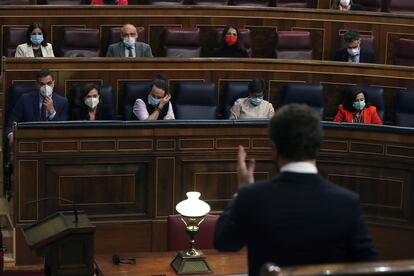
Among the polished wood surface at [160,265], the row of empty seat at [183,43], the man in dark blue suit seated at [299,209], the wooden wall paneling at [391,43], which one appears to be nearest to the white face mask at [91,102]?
the row of empty seat at [183,43]

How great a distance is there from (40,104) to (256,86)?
1241 mm

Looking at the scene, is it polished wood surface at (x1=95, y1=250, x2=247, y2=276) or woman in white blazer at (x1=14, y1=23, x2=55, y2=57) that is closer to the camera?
polished wood surface at (x1=95, y1=250, x2=247, y2=276)

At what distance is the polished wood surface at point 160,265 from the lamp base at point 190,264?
2cm

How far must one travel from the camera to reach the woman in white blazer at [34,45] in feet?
21.4

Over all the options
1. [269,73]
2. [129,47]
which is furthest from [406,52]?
[129,47]

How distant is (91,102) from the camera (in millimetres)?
5633

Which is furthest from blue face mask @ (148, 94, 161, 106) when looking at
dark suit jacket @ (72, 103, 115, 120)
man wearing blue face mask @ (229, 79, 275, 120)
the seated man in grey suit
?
the seated man in grey suit

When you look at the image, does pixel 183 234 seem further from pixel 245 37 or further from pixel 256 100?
pixel 245 37

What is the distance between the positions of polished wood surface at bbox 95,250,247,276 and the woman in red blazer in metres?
2.12

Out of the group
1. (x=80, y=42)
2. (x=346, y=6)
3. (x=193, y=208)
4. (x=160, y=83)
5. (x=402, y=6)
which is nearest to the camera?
(x=193, y=208)

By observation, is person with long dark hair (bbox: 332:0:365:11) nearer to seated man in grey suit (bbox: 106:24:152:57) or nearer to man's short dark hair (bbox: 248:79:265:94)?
seated man in grey suit (bbox: 106:24:152:57)

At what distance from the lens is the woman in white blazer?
6.53 metres

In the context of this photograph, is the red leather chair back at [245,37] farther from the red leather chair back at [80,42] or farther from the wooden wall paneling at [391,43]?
the wooden wall paneling at [391,43]

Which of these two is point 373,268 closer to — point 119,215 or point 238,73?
point 119,215
